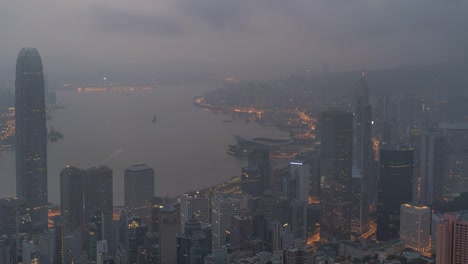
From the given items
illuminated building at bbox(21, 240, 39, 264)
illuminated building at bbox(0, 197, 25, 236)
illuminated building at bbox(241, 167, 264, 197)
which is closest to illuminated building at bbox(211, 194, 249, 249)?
illuminated building at bbox(241, 167, 264, 197)

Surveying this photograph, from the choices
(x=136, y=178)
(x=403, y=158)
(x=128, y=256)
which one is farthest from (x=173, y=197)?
(x=403, y=158)

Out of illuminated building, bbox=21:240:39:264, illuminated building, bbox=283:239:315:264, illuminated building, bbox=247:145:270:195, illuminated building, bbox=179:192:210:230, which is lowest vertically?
illuminated building, bbox=21:240:39:264

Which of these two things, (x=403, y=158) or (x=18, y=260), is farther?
(x=403, y=158)

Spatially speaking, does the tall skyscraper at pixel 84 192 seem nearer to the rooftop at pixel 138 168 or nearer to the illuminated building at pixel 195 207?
the rooftop at pixel 138 168

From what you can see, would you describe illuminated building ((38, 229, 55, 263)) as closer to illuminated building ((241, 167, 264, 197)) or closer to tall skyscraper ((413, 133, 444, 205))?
illuminated building ((241, 167, 264, 197))

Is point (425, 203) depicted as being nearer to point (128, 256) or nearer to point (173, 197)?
point (173, 197)

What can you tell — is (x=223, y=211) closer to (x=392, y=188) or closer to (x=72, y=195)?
(x=72, y=195)

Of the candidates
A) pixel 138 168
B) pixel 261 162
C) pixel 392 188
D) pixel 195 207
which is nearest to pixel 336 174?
pixel 392 188
